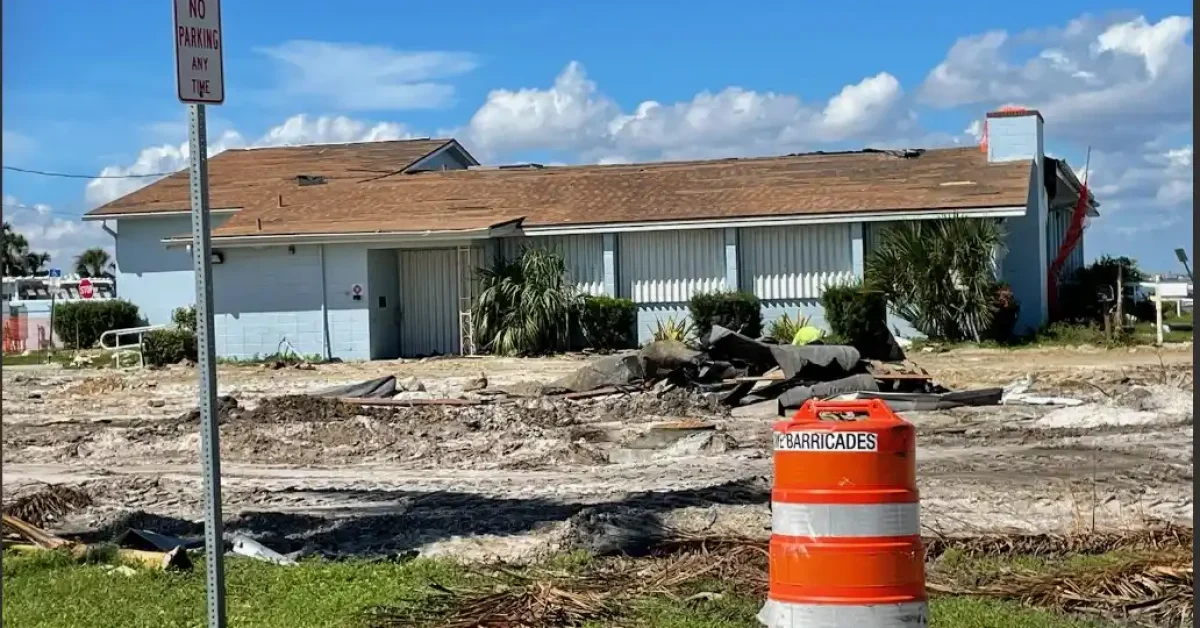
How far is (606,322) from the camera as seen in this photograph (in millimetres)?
30141

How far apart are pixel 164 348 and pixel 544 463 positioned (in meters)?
17.3

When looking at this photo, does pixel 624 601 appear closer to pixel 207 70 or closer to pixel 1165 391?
pixel 207 70

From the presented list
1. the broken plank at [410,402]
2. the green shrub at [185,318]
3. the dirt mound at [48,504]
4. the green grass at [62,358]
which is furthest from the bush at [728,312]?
the dirt mound at [48,504]

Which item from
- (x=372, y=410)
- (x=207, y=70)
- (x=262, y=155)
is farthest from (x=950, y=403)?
(x=262, y=155)

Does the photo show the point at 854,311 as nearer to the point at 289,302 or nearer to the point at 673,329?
the point at 673,329

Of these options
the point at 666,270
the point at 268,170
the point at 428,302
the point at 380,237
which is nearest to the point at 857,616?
the point at 380,237

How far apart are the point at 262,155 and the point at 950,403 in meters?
28.4

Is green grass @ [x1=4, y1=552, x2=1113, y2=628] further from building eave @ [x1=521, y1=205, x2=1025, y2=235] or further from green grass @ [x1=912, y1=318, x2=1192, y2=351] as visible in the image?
building eave @ [x1=521, y1=205, x2=1025, y2=235]

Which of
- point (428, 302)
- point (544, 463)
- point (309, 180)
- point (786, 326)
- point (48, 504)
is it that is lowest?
point (544, 463)

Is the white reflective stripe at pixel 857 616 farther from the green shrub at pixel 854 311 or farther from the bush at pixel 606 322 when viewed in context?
the bush at pixel 606 322

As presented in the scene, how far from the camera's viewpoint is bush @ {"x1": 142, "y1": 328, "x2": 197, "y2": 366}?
30141mm

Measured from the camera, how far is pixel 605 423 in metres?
18.5

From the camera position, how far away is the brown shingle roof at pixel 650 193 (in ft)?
97.7

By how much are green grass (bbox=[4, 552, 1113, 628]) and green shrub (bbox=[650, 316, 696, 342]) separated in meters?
19.0
